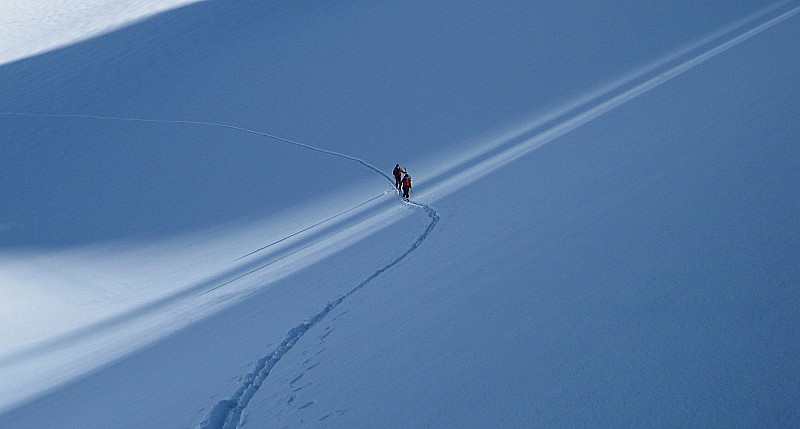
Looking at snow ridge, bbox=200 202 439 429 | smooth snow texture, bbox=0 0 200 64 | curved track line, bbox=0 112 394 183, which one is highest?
smooth snow texture, bbox=0 0 200 64

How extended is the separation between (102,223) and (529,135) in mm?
7851

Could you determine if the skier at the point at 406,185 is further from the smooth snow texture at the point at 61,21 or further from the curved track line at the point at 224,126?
the smooth snow texture at the point at 61,21

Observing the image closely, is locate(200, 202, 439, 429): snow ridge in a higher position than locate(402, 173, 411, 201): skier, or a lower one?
lower

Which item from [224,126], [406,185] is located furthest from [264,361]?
[224,126]

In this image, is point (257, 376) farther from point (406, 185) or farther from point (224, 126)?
point (224, 126)

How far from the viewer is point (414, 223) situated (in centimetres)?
829

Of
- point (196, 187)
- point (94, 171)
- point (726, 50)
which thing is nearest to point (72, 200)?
point (94, 171)

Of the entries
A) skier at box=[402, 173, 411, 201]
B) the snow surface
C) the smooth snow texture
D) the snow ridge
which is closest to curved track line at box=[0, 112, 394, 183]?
the snow surface

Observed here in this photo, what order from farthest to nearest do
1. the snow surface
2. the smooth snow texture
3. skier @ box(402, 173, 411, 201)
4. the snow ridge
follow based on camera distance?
the smooth snow texture → skier @ box(402, 173, 411, 201) → the snow ridge → the snow surface

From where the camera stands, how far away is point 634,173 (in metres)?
5.88

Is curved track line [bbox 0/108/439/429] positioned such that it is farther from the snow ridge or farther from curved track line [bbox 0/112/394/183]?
curved track line [bbox 0/112/394/183]

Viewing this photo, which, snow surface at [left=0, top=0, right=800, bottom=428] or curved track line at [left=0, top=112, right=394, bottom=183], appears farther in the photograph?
curved track line at [left=0, top=112, right=394, bottom=183]

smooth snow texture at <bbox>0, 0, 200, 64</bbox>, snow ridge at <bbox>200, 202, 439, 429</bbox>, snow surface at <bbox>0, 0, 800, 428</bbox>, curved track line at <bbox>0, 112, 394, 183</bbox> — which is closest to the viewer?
snow surface at <bbox>0, 0, 800, 428</bbox>

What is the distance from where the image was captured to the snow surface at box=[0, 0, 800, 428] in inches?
122
